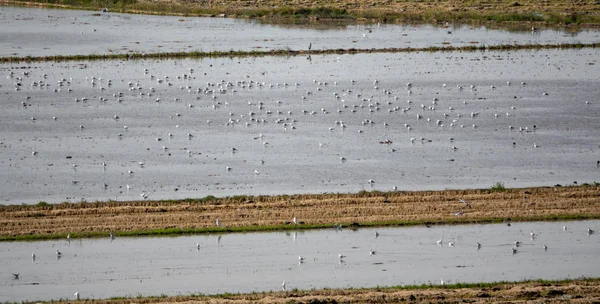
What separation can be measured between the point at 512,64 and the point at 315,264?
23879mm

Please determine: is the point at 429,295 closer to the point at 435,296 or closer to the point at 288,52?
the point at 435,296

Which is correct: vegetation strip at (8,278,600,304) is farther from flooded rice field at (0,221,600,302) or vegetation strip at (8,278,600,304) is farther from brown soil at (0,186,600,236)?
brown soil at (0,186,600,236)

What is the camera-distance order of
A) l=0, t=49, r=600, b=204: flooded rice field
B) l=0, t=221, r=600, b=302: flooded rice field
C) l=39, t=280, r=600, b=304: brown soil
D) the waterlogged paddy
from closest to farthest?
l=39, t=280, r=600, b=304: brown soil < l=0, t=221, r=600, b=302: flooded rice field < l=0, t=49, r=600, b=204: flooded rice field < the waterlogged paddy

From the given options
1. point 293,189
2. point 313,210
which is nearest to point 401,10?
point 293,189

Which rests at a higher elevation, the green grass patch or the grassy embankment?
the grassy embankment

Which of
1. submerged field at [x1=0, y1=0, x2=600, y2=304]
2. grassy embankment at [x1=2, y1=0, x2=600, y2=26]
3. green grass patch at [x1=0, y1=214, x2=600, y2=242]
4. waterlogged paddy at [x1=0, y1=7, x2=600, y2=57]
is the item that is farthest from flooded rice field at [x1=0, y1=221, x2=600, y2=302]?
grassy embankment at [x1=2, y1=0, x2=600, y2=26]

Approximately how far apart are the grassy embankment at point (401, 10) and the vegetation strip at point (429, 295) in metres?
35.8

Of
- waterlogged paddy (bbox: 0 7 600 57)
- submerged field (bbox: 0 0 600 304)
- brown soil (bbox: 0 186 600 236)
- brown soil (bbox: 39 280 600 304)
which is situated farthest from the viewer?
waterlogged paddy (bbox: 0 7 600 57)

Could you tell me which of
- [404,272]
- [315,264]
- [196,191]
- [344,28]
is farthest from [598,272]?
[344,28]

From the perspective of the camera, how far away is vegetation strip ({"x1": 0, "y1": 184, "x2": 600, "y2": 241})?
2120 cm

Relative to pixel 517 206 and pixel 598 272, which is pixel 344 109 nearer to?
pixel 517 206

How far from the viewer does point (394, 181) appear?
80.0 ft

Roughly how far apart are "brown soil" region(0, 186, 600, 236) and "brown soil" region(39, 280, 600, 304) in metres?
4.24

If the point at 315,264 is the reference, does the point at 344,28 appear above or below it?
above
